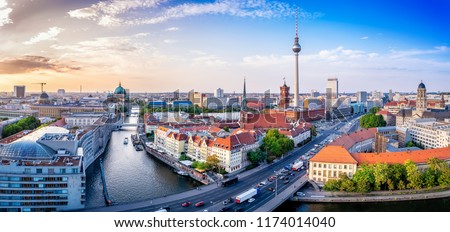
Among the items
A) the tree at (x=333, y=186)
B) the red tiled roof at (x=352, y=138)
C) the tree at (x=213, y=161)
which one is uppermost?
the red tiled roof at (x=352, y=138)

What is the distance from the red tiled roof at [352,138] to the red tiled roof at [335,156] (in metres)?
1.72

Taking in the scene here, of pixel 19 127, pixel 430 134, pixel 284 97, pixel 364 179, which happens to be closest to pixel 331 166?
pixel 364 179

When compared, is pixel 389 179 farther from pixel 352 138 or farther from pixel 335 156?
pixel 352 138

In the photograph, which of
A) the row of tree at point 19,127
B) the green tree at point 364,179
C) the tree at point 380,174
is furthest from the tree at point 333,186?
the row of tree at point 19,127

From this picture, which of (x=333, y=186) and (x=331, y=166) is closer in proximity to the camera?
(x=333, y=186)

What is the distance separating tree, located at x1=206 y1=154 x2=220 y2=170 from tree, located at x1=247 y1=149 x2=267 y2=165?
4.13 ft

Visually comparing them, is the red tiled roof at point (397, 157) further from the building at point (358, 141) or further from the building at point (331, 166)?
the building at point (358, 141)

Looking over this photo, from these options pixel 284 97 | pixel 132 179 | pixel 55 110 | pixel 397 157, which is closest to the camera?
pixel 397 157

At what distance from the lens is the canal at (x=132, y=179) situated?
886cm

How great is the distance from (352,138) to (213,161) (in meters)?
6.15

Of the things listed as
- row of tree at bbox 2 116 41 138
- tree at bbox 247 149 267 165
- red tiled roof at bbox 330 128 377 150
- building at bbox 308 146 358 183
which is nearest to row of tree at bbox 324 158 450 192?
building at bbox 308 146 358 183

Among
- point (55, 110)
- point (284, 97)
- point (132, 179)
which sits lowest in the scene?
point (132, 179)

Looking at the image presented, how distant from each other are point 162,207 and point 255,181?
10.8 ft

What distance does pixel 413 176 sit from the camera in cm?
870
